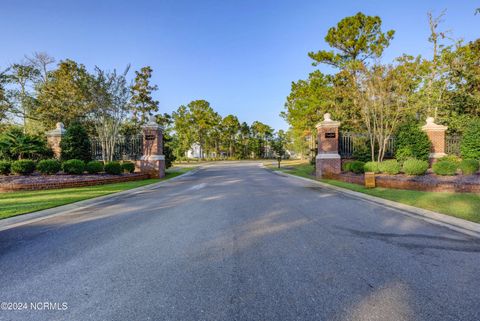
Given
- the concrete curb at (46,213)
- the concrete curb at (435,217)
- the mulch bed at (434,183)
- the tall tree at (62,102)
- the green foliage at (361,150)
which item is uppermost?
the tall tree at (62,102)

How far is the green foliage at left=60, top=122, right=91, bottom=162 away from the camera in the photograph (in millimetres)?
13734

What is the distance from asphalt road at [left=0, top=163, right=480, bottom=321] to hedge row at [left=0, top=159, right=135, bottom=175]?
331 inches

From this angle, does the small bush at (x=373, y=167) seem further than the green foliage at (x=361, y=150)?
No

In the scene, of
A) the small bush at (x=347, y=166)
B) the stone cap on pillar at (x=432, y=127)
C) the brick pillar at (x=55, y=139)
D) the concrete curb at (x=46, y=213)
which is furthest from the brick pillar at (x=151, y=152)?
the stone cap on pillar at (x=432, y=127)

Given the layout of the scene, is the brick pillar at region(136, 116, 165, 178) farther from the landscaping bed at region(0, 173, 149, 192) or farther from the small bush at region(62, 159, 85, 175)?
the small bush at region(62, 159, 85, 175)

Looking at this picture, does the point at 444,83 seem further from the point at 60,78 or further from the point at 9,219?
the point at 60,78

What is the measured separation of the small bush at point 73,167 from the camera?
11812mm

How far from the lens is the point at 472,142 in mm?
12758

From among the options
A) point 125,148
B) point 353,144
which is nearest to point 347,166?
point 353,144

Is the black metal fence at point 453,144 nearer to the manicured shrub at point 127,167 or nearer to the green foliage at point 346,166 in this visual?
the green foliage at point 346,166

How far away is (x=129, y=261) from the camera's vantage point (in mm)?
3066

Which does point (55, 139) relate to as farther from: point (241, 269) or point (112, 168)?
point (241, 269)

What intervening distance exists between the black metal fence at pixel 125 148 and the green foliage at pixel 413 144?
17276mm

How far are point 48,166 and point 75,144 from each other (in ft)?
9.40
